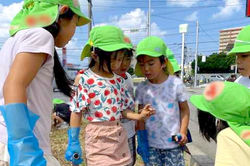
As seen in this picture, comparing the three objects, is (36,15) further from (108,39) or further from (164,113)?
(164,113)

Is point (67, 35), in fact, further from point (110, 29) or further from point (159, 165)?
point (159, 165)

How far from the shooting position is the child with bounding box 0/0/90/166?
957 mm

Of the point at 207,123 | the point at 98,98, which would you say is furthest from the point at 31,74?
the point at 207,123

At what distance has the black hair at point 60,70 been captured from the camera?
1.17 meters

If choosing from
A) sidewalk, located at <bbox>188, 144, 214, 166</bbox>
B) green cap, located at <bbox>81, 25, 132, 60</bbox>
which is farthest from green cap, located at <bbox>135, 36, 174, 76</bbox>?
sidewalk, located at <bbox>188, 144, 214, 166</bbox>

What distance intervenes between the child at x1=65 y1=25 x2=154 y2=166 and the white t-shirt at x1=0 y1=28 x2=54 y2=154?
1.89ft

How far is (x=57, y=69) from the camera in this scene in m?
1.35

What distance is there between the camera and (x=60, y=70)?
4.48 feet

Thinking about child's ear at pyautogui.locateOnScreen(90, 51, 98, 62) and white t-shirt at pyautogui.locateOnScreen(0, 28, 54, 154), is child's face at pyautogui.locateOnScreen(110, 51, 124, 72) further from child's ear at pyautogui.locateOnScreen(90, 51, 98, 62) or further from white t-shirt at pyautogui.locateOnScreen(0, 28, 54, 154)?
white t-shirt at pyautogui.locateOnScreen(0, 28, 54, 154)

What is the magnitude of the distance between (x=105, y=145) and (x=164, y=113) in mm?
575

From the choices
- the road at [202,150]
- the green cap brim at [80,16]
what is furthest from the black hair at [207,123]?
the road at [202,150]

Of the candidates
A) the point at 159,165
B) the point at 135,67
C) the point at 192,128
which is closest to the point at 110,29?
the point at 135,67

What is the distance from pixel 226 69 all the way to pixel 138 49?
A: 48.6m

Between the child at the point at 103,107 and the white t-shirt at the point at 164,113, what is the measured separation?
0.96ft
